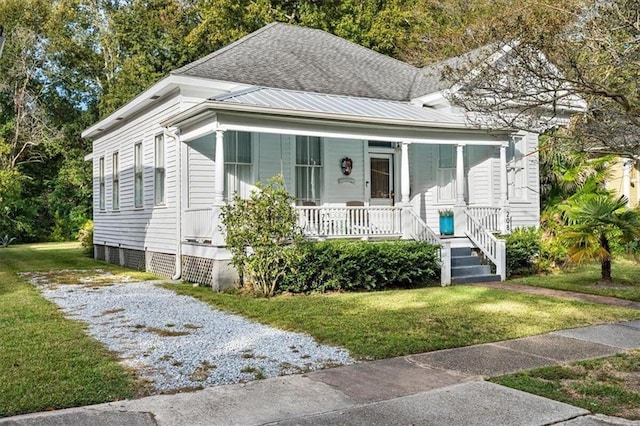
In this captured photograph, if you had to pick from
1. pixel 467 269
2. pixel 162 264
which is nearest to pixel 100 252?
pixel 162 264

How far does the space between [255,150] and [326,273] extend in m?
4.04

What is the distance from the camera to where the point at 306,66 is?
16031 mm

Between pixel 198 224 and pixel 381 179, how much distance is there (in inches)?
211

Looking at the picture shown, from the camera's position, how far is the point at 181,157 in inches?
518

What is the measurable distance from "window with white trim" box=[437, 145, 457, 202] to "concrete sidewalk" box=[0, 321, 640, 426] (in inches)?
397

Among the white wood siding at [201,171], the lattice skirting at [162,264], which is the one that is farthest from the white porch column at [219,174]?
the lattice skirting at [162,264]

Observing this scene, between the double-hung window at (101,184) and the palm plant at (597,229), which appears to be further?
the double-hung window at (101,184)

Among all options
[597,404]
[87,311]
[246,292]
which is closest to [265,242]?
[246,292]

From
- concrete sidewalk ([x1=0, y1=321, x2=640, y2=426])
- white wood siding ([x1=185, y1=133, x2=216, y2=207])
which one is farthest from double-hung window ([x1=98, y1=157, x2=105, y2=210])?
concrete sidewalk ([x1=0, y1=321, x2=640, y2=426])

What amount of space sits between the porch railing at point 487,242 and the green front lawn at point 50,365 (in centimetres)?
887

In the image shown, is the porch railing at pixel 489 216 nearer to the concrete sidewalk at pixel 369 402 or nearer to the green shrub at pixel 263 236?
the green shrub at pixel 263 236

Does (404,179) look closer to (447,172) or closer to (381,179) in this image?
(381,179)

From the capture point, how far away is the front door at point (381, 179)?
50.4 ft

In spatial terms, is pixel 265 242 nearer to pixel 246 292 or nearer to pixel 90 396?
pixel 246 292
